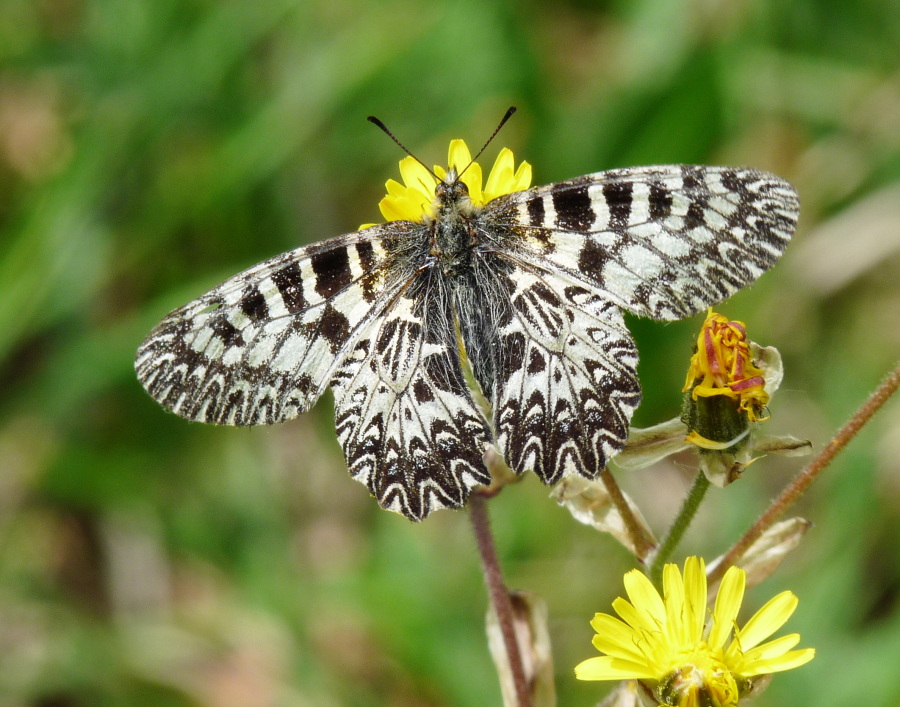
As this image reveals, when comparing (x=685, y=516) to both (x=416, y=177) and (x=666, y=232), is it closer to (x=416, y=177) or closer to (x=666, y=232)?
(x=666, y=232)

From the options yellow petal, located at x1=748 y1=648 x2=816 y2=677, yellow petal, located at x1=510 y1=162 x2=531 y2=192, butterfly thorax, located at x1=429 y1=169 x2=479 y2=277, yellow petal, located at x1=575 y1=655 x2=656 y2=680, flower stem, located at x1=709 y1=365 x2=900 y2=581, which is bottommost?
yellow petal, located at x1=748 y1=648 x2=816 y2=677

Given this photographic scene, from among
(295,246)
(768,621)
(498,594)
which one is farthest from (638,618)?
(295,246)

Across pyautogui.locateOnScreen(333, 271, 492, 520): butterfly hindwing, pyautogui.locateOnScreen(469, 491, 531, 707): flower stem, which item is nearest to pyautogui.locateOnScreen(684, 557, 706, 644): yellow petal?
pyautogui.locateOnScreen(469, 491, 531, 707): flower stem

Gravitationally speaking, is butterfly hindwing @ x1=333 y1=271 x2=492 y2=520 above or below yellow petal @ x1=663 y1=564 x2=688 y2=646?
above

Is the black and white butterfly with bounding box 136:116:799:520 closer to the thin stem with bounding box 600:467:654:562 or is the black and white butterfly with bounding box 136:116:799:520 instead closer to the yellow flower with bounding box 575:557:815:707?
the thin stem with bounding box 600:467:654:562

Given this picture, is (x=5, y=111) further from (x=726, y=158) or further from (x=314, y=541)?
(x=726, y=158)
